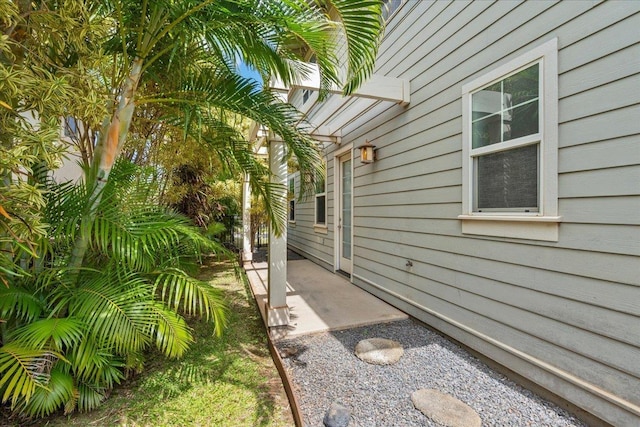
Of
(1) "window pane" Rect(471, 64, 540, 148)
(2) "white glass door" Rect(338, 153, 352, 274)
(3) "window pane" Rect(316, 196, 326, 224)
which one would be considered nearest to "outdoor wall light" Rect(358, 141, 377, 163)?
(2) "white glass door" Rect(338, 153, 352, 274)

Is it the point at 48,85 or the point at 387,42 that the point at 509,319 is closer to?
the point at 48,85

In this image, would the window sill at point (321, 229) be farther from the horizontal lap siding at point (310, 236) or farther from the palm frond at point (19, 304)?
the palm frond at point (19, 304)

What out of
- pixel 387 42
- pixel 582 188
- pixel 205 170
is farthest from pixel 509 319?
pixel 205 170

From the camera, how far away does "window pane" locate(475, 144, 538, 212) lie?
2.27 metres

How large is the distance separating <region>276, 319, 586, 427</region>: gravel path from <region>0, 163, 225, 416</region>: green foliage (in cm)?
93

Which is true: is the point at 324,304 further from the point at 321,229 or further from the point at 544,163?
the point at 544,163

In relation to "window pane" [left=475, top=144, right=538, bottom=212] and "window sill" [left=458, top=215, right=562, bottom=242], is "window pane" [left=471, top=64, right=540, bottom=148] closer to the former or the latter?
"window pane" [left=475, top=144, right=538, bottom=212]

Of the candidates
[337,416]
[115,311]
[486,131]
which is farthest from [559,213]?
[115,311]

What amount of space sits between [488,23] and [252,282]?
4792 millimetres

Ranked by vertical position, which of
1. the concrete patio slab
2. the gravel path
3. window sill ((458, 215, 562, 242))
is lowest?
the gravel path

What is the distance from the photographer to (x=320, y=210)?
6926 mm

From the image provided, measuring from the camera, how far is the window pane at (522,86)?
88.4 inches

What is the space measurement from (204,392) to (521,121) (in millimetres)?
3350

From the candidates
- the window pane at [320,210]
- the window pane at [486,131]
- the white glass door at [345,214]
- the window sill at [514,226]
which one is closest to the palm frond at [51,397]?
the window sill at [514,226]
